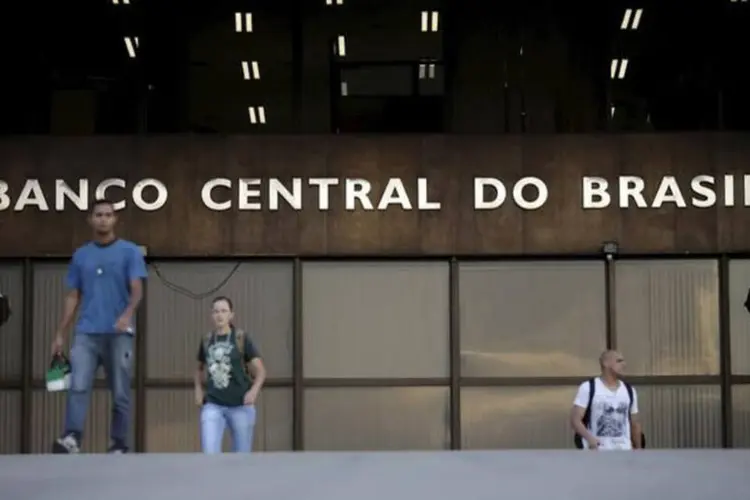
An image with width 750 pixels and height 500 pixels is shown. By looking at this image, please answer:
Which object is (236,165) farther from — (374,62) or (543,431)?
(543,431)

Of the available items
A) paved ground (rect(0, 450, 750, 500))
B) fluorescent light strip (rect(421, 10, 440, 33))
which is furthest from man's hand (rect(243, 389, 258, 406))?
fluorescent light strip (rect(421, 10, 440, 33))

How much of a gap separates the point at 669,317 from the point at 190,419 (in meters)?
6.01

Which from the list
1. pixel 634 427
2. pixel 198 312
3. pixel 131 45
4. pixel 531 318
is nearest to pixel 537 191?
pixel 531 318

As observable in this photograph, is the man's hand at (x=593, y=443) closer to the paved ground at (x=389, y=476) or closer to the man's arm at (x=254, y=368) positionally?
the man's arm at (x=254, y=368)

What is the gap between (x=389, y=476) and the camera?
4.77 metres

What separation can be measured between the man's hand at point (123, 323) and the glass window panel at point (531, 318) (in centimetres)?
790

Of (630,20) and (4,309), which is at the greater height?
(630,20)

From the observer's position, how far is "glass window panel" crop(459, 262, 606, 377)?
52.7 feet

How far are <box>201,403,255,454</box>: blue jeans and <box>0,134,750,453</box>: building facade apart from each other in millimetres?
5837

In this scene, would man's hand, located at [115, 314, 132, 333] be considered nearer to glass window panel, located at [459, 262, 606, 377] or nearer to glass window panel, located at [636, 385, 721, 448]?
glass window panel, located at [459, 262, 606, 377]

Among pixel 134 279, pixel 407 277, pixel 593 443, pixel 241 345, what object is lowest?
pixel 593 443

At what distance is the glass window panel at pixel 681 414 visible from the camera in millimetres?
16094

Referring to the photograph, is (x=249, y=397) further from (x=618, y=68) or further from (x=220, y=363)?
(x=618, y=68)

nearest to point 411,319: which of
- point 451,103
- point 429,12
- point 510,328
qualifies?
point 510,328
